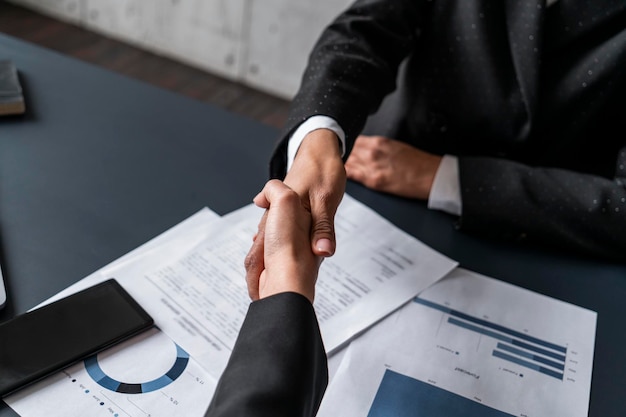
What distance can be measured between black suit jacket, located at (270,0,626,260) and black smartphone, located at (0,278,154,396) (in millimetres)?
332

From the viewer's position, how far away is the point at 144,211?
0.87m

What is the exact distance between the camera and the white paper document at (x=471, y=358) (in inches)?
26.7

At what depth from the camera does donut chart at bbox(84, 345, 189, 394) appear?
0.62m

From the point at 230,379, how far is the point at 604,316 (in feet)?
1.84

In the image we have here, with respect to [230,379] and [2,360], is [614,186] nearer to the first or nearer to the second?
[230,379]

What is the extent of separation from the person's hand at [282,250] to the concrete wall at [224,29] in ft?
6.49

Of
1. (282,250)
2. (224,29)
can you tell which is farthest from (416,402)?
(224,29)

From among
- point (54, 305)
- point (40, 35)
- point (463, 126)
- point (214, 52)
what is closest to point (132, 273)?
point (54, 305)

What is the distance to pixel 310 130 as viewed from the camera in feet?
3.02

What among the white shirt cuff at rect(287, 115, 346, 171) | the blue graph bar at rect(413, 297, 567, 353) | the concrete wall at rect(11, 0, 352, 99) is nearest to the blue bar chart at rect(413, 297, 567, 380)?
the blue graph bar at rect(413, 297, 567, 353)

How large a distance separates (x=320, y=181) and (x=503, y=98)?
1.57 feet

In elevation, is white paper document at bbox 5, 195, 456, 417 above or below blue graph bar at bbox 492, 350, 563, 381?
above

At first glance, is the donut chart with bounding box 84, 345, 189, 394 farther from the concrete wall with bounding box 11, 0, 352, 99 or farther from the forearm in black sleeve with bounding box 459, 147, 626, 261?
the concrete wall with bounding box 11, 0, 352, 99

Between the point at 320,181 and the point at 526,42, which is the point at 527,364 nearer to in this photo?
the point at 320,181
